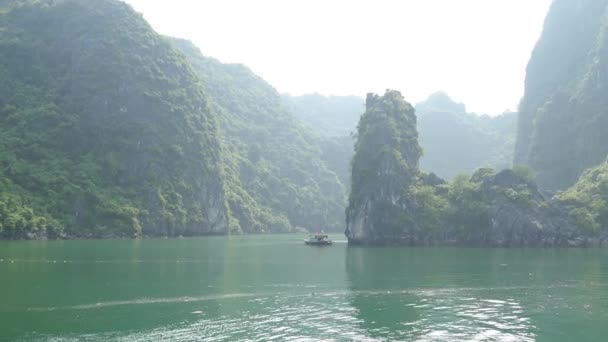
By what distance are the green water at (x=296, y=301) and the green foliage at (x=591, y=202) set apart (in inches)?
1412

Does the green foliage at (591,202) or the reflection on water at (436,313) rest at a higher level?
the green foliage at (591,202)

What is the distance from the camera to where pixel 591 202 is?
302ft

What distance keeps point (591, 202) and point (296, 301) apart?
246 feet

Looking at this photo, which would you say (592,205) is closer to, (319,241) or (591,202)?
(591,202)

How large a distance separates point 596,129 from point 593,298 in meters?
108

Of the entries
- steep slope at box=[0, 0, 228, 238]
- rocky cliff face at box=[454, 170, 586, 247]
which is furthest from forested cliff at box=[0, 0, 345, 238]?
rocky cliff face at box=[454, 170, 586, 247]

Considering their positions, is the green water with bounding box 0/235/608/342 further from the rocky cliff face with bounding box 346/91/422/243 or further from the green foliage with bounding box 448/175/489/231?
the rocky cliff face with bounding box 346/91/422/243

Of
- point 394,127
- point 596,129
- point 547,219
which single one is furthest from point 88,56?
point 596,129

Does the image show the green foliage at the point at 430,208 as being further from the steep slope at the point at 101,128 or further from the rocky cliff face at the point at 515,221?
the steep slope at the point at 101,128

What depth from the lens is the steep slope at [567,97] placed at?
132125 millimetres

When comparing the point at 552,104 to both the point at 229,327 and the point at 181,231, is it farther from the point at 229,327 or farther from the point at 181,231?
the point at 229,327

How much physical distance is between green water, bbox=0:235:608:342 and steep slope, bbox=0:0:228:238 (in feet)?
176

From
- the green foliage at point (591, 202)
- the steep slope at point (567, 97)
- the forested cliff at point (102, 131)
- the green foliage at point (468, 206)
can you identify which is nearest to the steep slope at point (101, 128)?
the forested cliff at point (102, 131)


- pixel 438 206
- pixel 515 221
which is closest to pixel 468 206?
pixel 438 206
